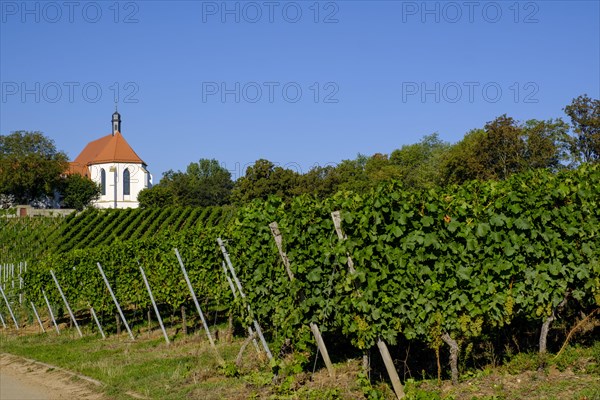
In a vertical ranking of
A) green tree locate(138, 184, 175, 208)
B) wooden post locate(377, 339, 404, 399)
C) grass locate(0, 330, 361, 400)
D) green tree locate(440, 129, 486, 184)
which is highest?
green tree locate(138, 184, 175, 208)

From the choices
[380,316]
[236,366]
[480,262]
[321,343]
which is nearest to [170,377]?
[236,366]

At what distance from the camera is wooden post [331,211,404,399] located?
7139 millimetres

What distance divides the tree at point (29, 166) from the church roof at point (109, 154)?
24.1 m

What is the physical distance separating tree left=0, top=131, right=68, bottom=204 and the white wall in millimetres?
21788

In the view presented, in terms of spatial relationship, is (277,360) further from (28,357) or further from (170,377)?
(28,357)

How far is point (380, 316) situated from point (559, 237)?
2.10 meters

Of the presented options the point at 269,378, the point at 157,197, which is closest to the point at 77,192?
the point at 157,197

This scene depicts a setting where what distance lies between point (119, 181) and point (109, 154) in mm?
5508

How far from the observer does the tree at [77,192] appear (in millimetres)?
100500

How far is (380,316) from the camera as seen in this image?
7.39m

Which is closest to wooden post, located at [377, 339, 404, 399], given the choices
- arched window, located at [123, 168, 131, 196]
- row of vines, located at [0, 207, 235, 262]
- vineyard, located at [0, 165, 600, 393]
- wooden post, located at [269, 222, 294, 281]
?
vineyard, located at [0, 165, 600, 393]

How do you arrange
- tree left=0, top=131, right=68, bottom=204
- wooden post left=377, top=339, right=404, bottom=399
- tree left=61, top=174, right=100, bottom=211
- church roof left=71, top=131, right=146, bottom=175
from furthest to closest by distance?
church roof left=71, top=131, right=146, bottom=175 < tree left=61, top=174, right=100, bottom=211 < tree left=0, top=131, right=68, bottom=204 < wooden post left=377, top=339, right=404, bottom=399

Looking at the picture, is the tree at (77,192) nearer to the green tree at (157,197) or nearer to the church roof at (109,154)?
the green tree at (157,197)

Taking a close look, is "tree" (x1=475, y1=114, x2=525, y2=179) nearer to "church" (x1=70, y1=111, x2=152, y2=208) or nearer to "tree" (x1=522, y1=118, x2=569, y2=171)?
"tree" (x1=522, y1=118, x2=569, y2=171)
